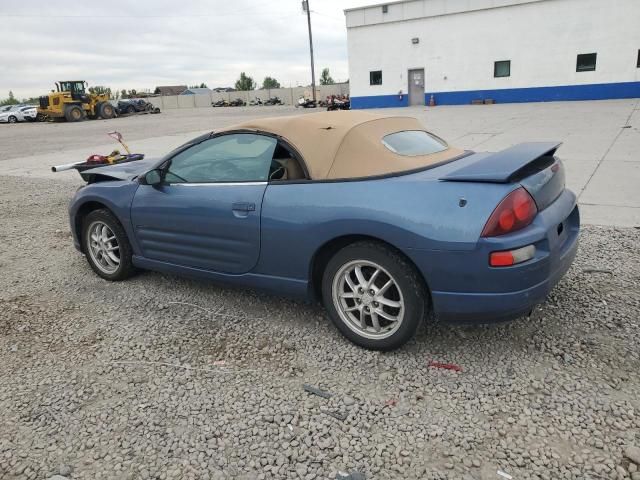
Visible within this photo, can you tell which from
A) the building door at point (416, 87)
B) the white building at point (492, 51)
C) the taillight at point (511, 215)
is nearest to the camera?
the taillight at point (511, 215)

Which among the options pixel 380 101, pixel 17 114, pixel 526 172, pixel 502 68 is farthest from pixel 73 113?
pixel 526 172

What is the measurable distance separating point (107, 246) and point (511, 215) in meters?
3.48

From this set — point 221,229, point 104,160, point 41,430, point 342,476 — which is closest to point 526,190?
point 342,476

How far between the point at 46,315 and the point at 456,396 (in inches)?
127

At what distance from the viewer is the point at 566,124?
598 inches

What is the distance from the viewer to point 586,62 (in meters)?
25.8

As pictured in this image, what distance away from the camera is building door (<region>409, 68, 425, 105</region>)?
100 ft

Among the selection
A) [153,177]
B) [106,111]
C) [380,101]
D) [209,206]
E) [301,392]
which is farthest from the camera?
[106,111]

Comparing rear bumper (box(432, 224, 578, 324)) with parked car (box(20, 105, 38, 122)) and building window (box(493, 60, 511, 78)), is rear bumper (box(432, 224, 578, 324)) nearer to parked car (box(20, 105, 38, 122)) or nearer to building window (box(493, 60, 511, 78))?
building window (box(493, 60, 511, 78))

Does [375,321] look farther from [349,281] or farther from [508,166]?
[508,166]

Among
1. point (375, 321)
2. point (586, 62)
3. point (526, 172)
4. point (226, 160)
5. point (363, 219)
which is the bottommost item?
point (375, 321)

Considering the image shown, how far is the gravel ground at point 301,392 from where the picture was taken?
231 cm

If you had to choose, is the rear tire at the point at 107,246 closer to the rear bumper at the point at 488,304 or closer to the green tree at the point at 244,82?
the rear bumper at the point at 488,304

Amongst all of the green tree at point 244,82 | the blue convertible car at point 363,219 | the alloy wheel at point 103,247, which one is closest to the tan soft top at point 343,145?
the blue convertible car at point 363,219
